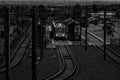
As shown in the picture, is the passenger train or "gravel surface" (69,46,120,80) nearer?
"gravel surface" (69,46,120,80)

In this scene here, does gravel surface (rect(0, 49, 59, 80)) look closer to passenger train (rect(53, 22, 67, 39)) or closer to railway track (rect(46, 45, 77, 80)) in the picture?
railway track (rect(46, 45, 77, 80))

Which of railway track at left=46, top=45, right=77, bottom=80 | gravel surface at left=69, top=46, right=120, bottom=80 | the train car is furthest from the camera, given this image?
the train car

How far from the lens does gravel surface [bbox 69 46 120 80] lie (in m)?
5.47

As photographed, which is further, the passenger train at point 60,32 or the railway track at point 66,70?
the passenger train at point 60,32

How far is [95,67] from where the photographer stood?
250 inches

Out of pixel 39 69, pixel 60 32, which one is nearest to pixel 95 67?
pixel 39 69

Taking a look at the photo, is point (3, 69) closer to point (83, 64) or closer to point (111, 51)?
point (83, 64)

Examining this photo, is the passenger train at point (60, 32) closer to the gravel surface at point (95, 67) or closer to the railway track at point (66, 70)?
the gravel surface at point (95, 67)

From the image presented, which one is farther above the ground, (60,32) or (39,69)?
(60,32)

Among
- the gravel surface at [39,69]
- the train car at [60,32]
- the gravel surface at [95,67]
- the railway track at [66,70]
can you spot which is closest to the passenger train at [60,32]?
the train car at [60,32]

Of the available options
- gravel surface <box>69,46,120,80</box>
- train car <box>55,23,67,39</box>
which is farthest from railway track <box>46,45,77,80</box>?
train car <box>55,23,67,39</box>


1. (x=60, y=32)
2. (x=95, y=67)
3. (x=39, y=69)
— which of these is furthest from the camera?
(x=60, y=32)

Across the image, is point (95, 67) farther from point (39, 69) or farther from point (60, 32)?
point (60, 32)

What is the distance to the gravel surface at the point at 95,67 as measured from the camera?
5.47 metres
